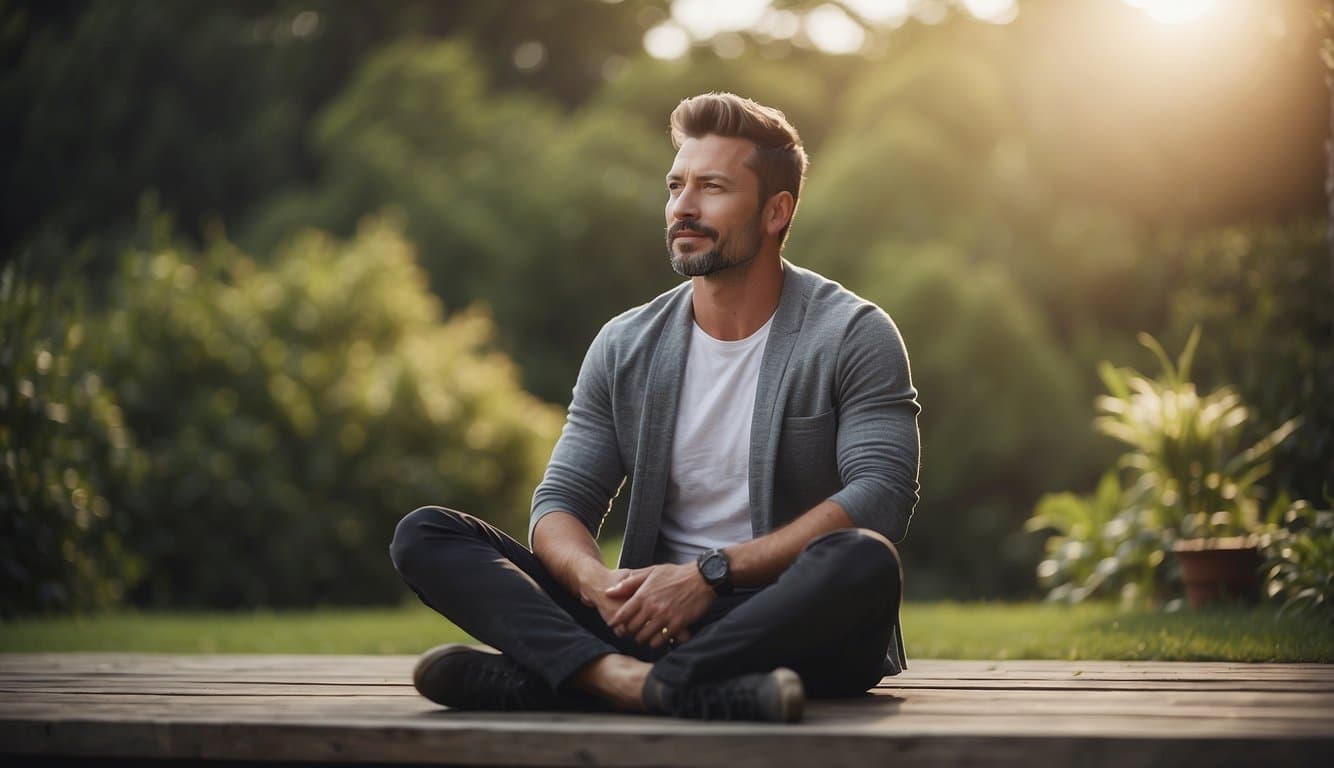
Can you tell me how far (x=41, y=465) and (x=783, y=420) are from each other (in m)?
4.41

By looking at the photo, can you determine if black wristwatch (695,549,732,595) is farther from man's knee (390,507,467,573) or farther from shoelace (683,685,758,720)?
man's knee (390,507,467,573)

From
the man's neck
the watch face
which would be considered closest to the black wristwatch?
the watch face

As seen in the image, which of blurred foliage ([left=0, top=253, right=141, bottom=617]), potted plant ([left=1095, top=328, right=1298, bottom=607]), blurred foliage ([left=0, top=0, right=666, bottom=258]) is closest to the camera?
potted plant ([left=1095, top=328, right=1298, bottom=607])

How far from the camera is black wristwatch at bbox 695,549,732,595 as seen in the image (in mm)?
2732

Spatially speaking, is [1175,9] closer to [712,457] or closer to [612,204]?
[712,457]

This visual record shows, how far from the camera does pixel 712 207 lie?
3086 millimetres

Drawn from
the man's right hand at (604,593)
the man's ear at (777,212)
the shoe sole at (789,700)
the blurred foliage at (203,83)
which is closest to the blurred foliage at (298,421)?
the man's ear at (777,212)

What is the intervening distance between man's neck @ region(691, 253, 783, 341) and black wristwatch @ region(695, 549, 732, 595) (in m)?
0.62

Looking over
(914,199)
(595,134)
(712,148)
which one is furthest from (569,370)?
(712,148)

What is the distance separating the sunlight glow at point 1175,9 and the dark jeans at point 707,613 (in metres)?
7.80

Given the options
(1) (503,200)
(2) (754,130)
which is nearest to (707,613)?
(2) (754,130)

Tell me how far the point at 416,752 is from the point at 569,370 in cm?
1779

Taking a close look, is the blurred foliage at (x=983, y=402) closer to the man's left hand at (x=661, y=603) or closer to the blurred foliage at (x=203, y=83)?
the blurred foliage at (x=203, y=83)

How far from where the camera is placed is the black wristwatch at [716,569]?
2.73m
